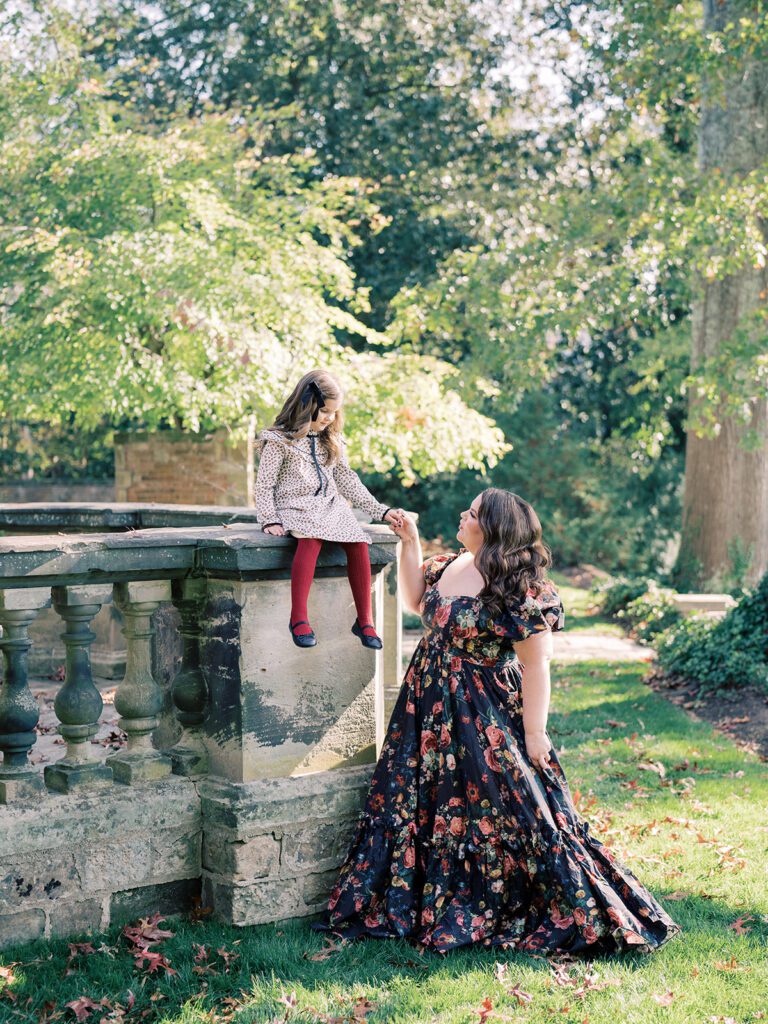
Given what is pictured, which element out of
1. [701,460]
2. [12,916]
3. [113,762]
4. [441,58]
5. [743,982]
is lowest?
[743,982]

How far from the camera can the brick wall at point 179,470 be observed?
12.7 meters

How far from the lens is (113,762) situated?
13.3 ft

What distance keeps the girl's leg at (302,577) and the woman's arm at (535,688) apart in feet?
2.55

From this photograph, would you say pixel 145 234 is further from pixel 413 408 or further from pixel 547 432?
pixel 547 432

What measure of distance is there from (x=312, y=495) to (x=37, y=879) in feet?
5.39

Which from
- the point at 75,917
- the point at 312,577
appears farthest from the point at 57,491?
the point at 75,917

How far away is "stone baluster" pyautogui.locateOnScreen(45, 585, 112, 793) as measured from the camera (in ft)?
12.6

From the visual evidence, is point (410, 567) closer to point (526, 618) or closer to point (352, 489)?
point (352, 489)

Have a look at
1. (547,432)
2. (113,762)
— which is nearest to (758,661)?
(113,762)

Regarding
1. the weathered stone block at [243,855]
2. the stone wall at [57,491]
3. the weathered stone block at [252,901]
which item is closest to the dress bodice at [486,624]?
the weathered stone block at [243,855]

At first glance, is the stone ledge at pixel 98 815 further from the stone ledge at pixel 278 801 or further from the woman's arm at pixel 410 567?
the woman's arm at pixel 410 567

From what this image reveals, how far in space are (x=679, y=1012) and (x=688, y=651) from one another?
655cm

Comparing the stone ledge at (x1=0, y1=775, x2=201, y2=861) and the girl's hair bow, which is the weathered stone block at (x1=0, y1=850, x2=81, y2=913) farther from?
the girl's hair bow

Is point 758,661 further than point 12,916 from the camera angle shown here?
Yes
